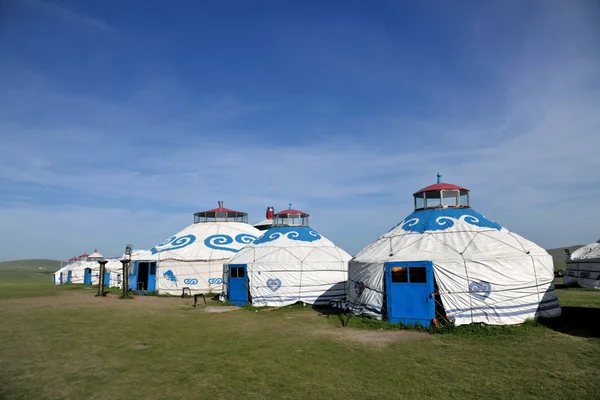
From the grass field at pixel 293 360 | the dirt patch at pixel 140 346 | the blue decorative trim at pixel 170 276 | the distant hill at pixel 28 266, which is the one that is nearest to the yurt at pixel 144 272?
the blue decorative trim at pixel 170 276

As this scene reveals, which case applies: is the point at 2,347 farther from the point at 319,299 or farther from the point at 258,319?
the point at 319,299

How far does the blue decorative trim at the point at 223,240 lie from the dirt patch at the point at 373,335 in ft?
50.6

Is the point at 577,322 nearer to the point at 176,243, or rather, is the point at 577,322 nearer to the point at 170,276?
the point at 170,276

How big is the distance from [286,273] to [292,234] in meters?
3.29

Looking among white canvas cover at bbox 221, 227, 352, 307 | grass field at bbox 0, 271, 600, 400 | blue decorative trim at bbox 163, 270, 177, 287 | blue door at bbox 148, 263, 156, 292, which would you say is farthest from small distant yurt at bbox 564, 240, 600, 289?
blue door at bbox 148, 263, 156, 292

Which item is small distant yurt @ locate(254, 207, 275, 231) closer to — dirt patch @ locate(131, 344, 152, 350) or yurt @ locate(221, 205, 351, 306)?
yurt @ locate(221, 205, 351, 306)

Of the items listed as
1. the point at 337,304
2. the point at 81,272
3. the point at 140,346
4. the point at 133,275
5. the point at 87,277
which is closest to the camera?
the point at 140,346

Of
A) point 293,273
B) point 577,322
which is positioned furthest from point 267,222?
point 577,322

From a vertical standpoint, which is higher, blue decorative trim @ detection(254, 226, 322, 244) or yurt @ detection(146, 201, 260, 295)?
blue decorative trim @ detection(254, 226, 322, 244)

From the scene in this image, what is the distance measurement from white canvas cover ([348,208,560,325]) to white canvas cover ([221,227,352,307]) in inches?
186

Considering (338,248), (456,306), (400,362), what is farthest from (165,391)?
(338,248)

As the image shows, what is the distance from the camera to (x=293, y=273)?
65.8 feet

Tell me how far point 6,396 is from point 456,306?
12.5 m

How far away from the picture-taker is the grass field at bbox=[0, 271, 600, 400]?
7.45 metres
